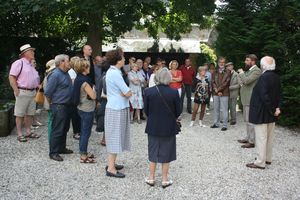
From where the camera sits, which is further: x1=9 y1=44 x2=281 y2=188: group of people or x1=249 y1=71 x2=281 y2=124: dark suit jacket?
x1=249 y1=71 x2=281 y2=124: dark suit jacket

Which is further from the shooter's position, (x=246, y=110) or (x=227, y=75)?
(x=227, y=75)

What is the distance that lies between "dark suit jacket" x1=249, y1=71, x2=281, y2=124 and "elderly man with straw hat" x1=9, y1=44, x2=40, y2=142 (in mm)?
4558

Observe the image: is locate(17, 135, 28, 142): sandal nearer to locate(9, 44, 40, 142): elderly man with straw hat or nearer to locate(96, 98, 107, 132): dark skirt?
locate(9, 44, 40, 142): elderly man with straw hat

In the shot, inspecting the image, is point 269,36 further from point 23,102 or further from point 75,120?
point 23,102

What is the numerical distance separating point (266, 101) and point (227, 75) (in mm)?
3563

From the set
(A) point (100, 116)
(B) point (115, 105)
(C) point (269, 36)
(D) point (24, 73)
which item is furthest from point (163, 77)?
(C) point (269, 36)

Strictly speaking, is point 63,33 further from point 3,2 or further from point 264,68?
point 264,68

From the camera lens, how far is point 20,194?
5426 mm

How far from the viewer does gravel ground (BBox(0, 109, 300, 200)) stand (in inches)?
219

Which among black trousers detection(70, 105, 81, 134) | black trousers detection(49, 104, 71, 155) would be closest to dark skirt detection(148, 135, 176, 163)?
black trousers detection(49, 104, 71, 155)

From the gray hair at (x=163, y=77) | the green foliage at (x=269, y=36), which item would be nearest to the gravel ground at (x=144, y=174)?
the gray hair at (x=163, y=77)

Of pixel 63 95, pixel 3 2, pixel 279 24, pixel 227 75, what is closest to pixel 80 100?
pixel 63 95

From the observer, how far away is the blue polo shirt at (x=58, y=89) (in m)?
6.95

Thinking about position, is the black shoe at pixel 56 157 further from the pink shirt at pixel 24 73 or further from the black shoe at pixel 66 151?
the pink shirt at pixel 24 73
